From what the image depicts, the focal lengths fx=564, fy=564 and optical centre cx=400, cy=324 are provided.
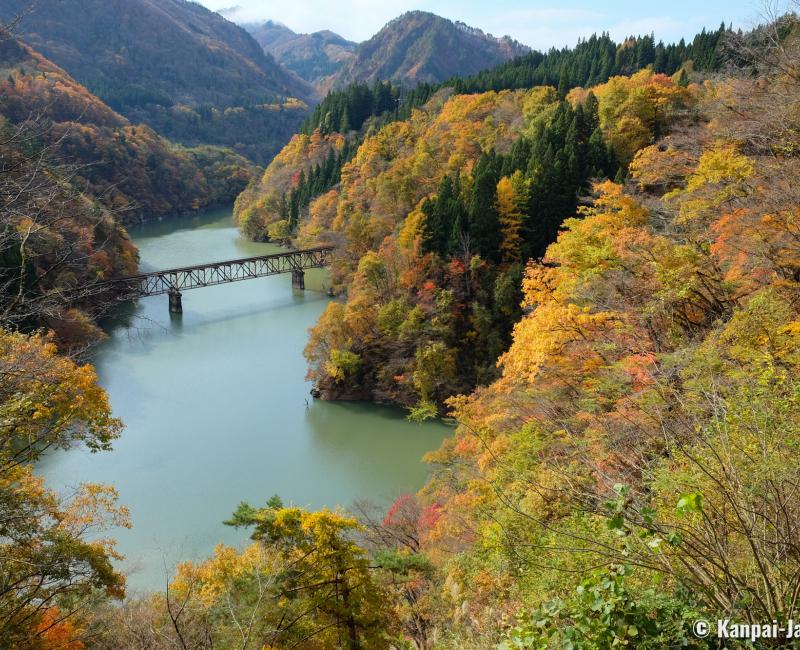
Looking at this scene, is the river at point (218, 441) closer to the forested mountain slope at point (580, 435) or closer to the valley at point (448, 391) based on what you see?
the valley at point (448, 391)

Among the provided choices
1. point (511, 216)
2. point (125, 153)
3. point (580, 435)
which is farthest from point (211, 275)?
point (125, 153)

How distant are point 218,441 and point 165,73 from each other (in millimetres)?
131449

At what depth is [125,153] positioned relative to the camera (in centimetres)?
5912

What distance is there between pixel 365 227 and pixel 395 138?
479 inches

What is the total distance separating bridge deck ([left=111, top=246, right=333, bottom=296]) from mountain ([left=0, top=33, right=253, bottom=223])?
1709 centimetres

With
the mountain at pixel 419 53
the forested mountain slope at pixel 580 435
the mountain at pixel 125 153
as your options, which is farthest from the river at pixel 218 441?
the mountain at pixel 419 53

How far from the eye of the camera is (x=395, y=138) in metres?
39.2

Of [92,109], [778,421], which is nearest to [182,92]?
[92,109]

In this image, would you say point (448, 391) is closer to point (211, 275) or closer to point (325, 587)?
point (325, 587)

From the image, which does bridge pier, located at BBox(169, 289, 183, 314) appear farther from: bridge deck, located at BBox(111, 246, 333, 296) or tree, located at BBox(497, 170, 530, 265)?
tree, located at BBox(497, 170, 530, 265)

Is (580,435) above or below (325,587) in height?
above

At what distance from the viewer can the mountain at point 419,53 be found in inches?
5802

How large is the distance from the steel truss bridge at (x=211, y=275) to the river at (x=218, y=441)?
6.07 ft

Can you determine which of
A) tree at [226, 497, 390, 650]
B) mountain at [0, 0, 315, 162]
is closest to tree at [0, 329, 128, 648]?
tree at [226, 497, 390, 650]
